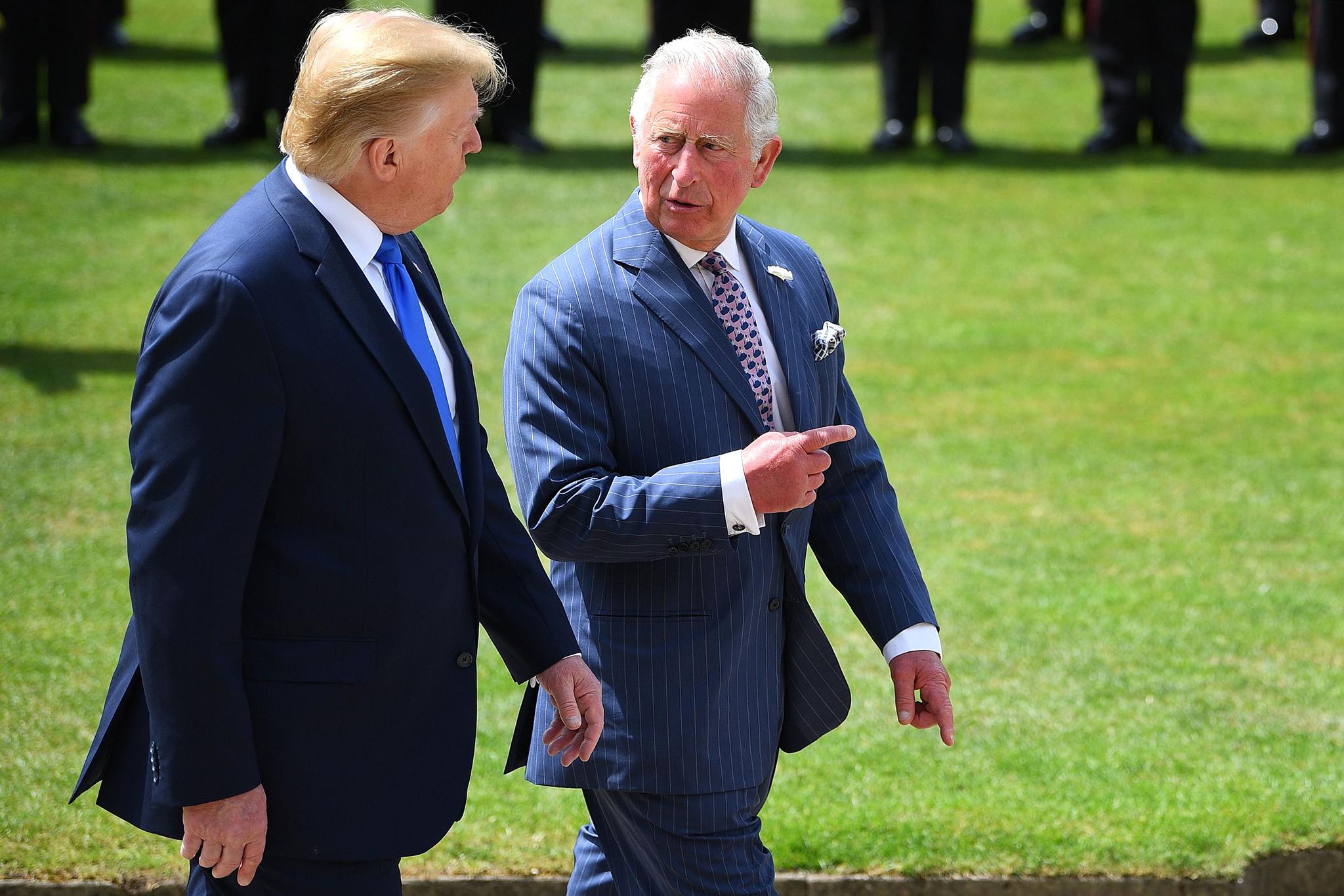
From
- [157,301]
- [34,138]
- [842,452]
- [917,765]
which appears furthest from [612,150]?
[157,301]

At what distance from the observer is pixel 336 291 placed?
262 centimetres

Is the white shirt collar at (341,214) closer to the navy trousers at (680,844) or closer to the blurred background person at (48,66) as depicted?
the navy trousers at (680,844)

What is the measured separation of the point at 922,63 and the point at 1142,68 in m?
1.89

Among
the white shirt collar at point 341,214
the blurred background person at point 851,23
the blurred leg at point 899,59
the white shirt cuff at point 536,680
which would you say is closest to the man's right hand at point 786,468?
the white shirt cuff at point 536,680

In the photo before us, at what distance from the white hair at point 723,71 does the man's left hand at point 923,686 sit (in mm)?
1126

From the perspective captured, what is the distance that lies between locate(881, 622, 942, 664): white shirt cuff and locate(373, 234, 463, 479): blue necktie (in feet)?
3.62

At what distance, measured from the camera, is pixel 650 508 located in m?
2.96

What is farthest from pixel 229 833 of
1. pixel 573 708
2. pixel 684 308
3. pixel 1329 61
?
pixel 1329 61

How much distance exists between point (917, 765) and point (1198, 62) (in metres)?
13.4

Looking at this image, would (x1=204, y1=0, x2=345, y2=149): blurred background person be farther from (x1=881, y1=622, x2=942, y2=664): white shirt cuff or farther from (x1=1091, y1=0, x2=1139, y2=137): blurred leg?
(x1=881, y1=622, x2=942, y2=664): white shirt cuff

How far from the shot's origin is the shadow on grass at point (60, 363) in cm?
833

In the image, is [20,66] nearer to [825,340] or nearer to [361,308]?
[825,340]

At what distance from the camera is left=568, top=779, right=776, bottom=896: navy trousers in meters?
3.23

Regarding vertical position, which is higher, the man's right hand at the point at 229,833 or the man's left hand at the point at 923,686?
the man's right hand at the point at 229,833
